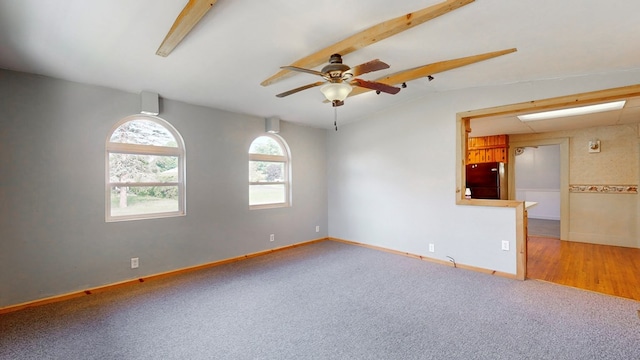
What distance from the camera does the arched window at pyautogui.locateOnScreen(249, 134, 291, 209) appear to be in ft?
16.3

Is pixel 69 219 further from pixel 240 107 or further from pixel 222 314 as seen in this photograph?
pixel 240 107

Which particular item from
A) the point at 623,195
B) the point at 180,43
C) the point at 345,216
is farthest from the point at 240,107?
the point at 623,195

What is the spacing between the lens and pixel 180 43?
254 centimetres

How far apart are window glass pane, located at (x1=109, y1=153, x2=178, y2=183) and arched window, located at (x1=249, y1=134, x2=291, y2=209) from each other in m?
1.31

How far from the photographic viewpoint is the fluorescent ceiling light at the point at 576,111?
3938mm

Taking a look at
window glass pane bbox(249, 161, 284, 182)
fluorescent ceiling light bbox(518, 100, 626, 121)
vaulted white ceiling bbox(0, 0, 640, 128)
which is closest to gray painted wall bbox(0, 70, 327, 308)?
vaulted white ceiling bbox(0, 0, 640, 128)

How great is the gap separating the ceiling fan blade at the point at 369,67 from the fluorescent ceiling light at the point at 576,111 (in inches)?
135

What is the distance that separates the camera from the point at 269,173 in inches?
205

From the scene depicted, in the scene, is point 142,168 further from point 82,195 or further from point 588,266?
point 588,266

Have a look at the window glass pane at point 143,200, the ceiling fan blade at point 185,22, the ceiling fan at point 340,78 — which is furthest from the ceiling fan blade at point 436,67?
the window glass pane at point 143,200

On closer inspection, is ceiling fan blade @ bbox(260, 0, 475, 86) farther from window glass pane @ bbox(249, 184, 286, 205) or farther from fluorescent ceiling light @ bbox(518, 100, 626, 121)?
fluorescent ceiling light @ bbox(518, 100, 626, 121)

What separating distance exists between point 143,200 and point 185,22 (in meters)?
2.61

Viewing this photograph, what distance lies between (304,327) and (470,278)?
8.06ft

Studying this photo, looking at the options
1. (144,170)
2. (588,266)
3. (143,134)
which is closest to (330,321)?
(144,170)
